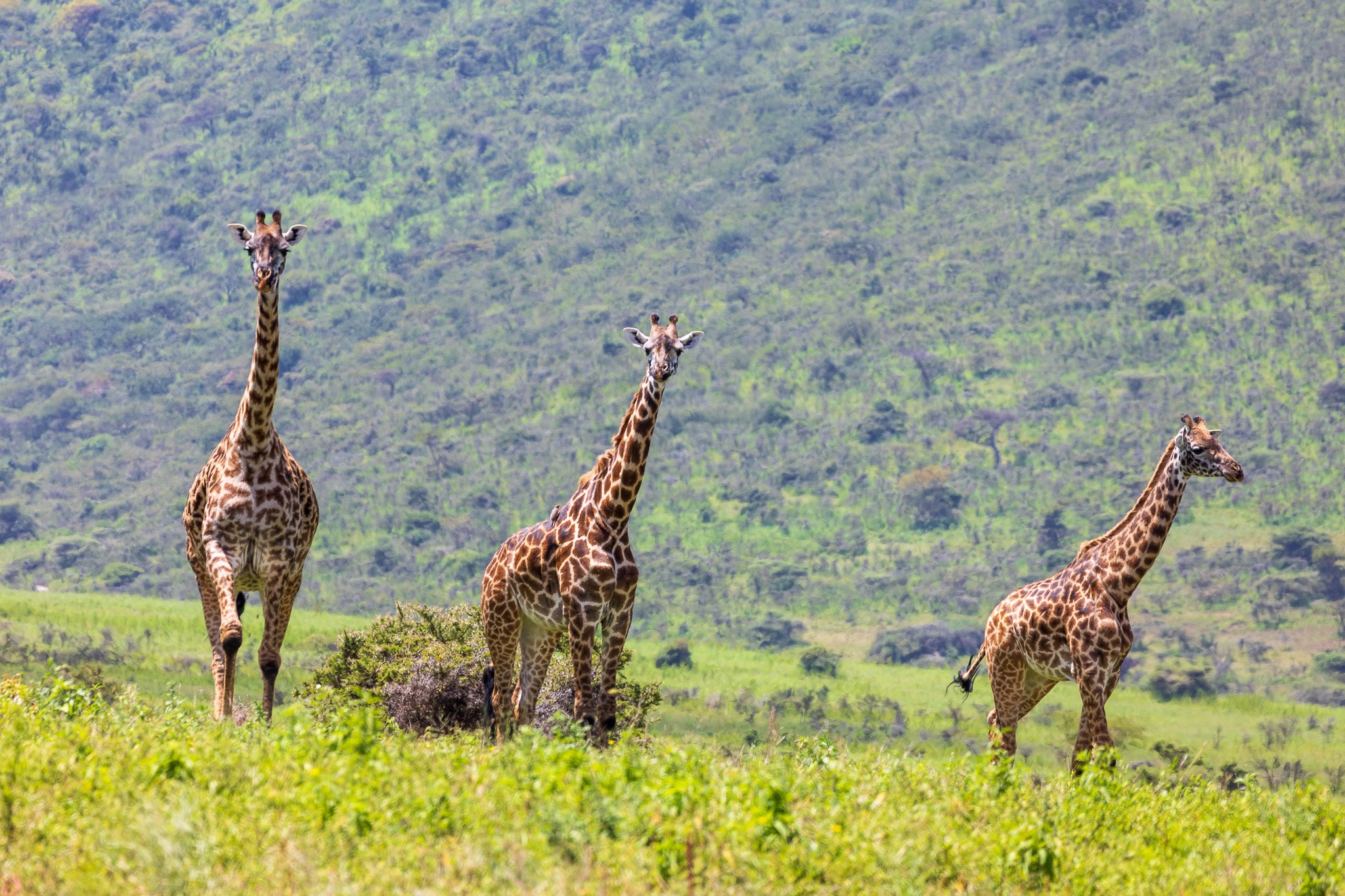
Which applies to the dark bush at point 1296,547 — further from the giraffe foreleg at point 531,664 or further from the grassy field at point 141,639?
the giraffe foreleg at point 531,664

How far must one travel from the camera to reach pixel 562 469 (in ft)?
449

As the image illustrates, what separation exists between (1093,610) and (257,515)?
8.52 metres

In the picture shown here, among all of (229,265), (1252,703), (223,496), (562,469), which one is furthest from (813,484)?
(223,496)

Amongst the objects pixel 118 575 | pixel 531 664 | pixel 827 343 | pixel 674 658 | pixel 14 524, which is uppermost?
pixel 827 343

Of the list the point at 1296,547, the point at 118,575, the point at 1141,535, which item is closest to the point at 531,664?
the point at 1141,535

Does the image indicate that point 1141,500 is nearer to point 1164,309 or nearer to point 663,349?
point 663,349

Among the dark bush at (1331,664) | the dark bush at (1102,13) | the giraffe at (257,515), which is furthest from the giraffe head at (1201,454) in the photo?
the dark bush at (1102,13)

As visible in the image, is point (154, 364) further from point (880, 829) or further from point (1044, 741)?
point (880, 829)

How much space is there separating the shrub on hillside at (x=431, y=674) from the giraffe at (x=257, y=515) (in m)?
4.24

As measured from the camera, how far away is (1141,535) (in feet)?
58.1

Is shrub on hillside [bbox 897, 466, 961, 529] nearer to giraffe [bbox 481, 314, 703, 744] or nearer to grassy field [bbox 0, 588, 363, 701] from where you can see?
grassy field [bbox 0, 588, 363, 701]

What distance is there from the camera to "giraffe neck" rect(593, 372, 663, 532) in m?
16.2

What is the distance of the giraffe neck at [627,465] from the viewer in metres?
16.2

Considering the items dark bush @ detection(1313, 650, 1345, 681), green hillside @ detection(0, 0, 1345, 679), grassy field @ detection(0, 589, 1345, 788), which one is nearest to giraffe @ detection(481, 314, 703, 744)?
grassy field @ detection(0, 589, 1345, 788)
